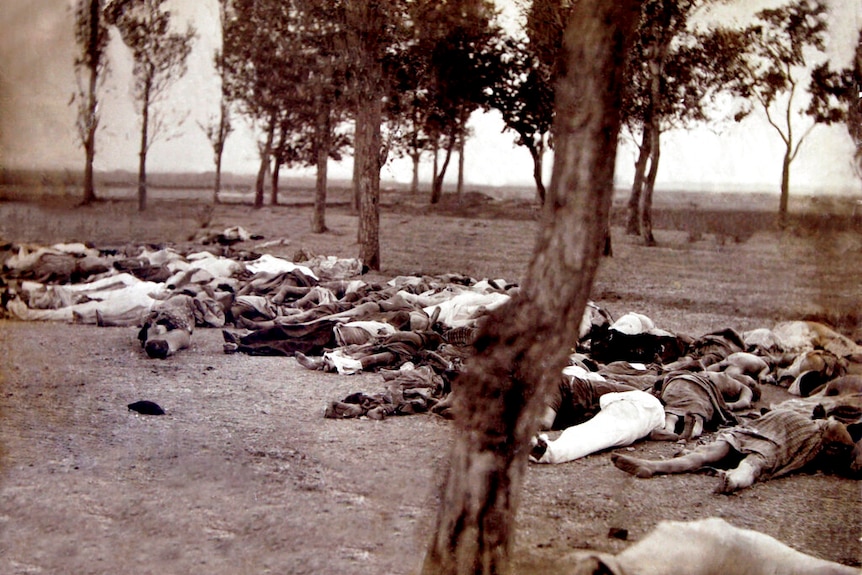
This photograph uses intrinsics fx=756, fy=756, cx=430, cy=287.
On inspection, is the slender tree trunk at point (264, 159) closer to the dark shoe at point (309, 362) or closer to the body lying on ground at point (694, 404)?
the dark shoe at point (309, 362)

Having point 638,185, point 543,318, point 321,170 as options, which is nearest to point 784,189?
point 638,185

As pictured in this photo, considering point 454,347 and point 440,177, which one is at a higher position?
point 440,177

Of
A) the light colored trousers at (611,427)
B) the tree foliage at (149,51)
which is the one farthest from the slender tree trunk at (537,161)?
the tree foliage at (149,51)

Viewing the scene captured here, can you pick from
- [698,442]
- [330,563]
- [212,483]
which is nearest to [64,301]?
[212,483]

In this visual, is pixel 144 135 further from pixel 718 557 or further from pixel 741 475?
pixel 718 557

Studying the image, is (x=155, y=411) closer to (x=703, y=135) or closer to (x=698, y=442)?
(x=698, y=442)

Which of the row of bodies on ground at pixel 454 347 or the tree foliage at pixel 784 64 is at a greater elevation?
the tree foliage at pixel 784 64
